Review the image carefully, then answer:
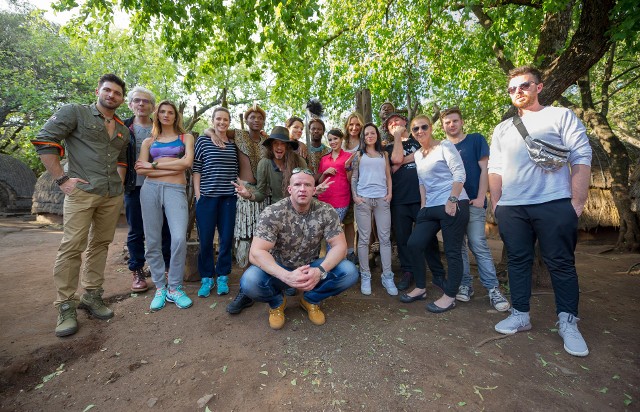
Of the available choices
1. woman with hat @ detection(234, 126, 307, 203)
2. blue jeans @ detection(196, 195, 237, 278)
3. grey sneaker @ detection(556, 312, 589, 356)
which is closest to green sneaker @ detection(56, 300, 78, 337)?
blue jeans @ detection(196, 195, 237, 278)

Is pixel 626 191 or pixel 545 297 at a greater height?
pixel 626 191

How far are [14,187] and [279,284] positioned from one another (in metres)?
15.2

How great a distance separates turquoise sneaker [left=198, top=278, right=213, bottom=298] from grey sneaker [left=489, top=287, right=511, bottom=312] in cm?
329

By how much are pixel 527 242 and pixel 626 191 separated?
6.18m

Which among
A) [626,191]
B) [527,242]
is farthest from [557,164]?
[626,191]

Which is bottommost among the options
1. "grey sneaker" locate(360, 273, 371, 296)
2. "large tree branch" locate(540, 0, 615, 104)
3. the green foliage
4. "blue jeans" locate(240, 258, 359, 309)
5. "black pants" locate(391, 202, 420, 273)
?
"grey sneaker" locate(360, 273, 371, 296)

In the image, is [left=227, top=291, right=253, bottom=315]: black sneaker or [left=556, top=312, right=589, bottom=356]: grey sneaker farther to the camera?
[left=227, top=291, right=253, bottom=315]: black sneaker

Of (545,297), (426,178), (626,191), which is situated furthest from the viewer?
(626,191)

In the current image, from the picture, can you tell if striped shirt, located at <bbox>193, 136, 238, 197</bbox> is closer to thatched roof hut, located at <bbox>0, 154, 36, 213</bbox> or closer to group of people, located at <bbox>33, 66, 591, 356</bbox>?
group of people, located at <bbox>33, 66, 591, 356</bbox>

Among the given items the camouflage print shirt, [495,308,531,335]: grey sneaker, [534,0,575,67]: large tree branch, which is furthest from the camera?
[534,0,575,67]: large tree branch

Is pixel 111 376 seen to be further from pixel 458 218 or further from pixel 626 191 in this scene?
pixel 626 191

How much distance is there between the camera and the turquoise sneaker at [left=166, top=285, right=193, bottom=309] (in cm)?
349

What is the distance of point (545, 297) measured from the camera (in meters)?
3.81

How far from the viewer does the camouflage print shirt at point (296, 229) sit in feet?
9.84
